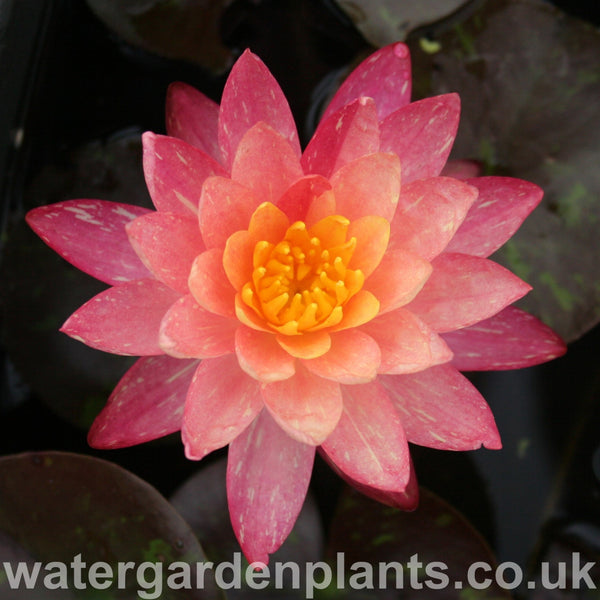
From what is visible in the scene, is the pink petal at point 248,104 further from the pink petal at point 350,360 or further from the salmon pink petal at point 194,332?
the pink petal at point 350,360

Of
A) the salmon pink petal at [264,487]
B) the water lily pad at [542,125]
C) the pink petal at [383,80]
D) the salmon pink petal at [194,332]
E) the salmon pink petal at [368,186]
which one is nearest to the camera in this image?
the salmon pink petal at [194,332]

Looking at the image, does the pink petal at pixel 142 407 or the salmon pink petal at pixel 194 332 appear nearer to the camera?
the salmon pink petal at pixel 194 332

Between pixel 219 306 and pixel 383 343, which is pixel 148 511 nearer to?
pixel 219 306

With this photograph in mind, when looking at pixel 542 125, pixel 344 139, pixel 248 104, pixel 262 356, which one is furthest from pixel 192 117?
pixel 542 125

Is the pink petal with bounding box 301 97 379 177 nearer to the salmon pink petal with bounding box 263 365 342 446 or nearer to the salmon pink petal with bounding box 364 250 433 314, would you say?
the salmon pink petal with bounding box 364 250 433 314

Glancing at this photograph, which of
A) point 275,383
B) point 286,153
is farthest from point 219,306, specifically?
point 286,153

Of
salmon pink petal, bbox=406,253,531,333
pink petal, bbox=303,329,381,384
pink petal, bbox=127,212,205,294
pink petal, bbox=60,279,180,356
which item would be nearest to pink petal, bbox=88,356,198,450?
pink petal, bbox=60,279,180,356

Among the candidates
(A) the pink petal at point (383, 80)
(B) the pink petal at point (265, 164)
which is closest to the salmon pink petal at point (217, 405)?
(B) the pink petal at point (265, 164)

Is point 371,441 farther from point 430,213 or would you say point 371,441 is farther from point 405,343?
point 430,213
